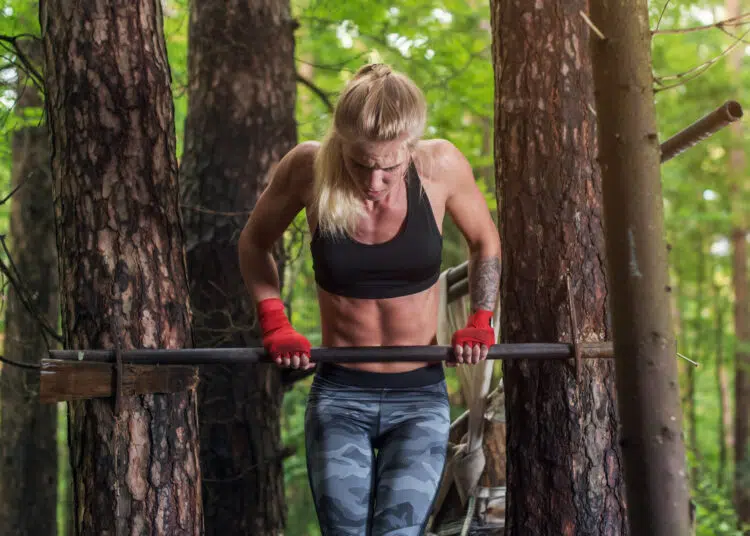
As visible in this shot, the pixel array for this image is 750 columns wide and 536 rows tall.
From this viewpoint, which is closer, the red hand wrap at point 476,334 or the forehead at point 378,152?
the forehead at point 378,152

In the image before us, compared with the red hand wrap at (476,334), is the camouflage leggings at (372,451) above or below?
below

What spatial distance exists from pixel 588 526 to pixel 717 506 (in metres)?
7.77

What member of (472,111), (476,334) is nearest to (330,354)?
(476,334)

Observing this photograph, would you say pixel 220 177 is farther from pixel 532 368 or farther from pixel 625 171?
pixel 625 171

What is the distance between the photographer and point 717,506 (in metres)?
10.6

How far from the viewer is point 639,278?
6.54ft

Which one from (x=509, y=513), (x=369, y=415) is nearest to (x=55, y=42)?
(x=369, y=415)

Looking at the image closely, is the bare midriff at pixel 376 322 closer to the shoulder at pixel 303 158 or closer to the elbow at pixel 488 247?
the elbow at pixel 488 247

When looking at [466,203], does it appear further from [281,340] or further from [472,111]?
[472,111]

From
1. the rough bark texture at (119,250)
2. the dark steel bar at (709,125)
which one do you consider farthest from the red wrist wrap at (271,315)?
the dark steel bar at (709,125)

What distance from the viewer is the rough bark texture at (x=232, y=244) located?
19.6ft

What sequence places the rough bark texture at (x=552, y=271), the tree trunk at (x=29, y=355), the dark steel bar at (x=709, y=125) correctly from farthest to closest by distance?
the tree trunk at (x=29, y=355), the rough bark texture at (x=552, y=271), the dark steel bar at (x=709, y=125)

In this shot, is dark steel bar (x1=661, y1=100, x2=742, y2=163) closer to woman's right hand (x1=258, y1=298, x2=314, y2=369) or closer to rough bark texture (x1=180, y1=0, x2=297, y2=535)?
woman's right hand (x1=258, y1=298, x2=314, y2=369)

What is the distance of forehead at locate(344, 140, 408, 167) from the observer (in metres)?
3.04
